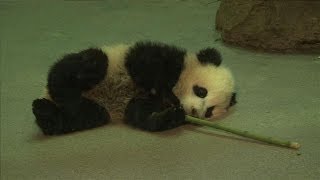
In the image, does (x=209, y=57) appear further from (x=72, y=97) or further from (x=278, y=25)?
(x=278, y=25)

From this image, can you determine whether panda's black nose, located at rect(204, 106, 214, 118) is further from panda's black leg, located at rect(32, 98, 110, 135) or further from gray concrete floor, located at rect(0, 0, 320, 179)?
panda's black leg, located at rect(32, 98, 110, 135)

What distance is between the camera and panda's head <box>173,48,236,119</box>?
5.71ft

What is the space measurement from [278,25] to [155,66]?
974 millimetres

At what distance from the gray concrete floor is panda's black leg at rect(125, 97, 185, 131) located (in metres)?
0.03

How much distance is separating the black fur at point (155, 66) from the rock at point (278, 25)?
86cm

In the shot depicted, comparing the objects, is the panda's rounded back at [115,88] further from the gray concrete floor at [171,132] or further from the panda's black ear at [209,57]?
the panda's black ear at [209,57]

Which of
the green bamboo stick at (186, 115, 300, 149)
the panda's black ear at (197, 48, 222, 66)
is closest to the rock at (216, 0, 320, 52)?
the panda's black ear at (197, 48, 222, 66)

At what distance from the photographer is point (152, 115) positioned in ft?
5.46

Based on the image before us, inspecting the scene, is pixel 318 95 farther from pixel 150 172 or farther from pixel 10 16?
pixel 10 16

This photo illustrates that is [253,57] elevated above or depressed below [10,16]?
below

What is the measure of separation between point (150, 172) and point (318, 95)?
84cm

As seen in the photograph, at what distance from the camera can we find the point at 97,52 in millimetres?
1693

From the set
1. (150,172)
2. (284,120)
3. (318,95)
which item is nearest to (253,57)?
(318,95)

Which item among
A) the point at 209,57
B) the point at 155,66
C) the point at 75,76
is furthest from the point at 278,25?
the point at 75,76
